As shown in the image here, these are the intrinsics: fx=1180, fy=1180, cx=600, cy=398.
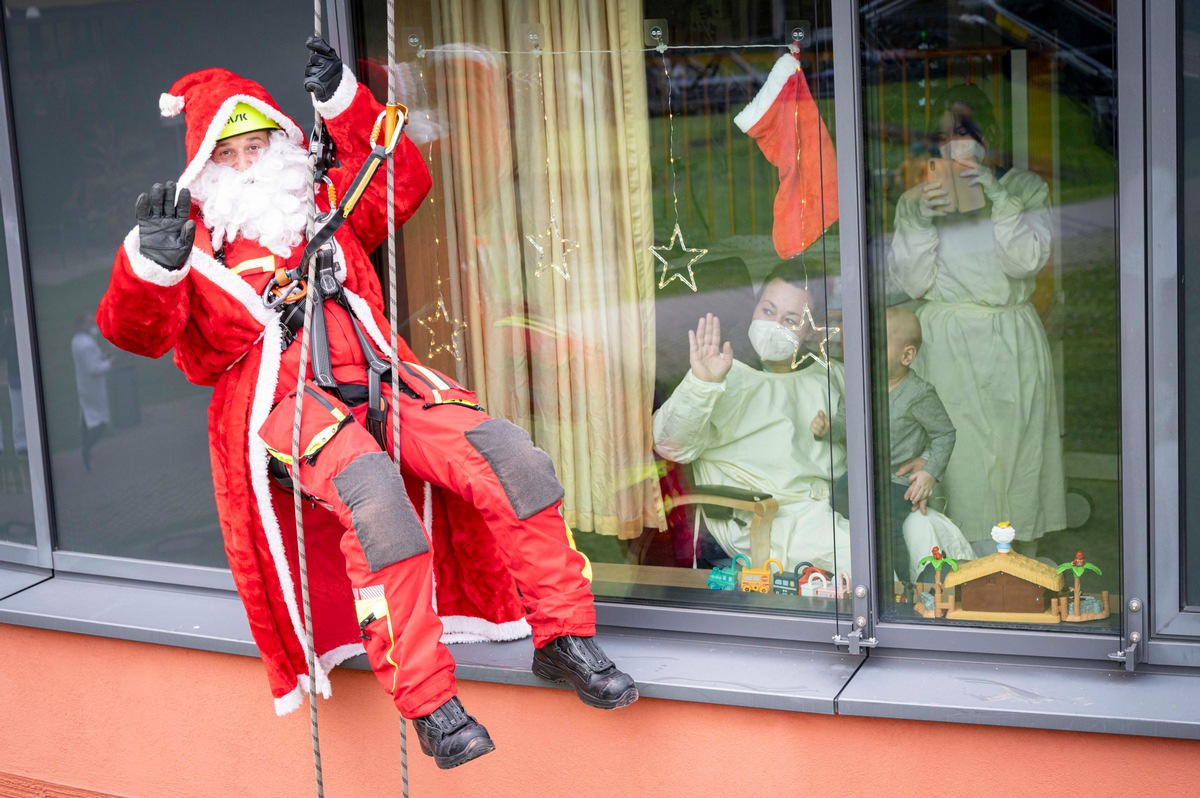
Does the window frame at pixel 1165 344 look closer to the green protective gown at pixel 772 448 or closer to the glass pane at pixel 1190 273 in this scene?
the glass pane at pixel 1190 273

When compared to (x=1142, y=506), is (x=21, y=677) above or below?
below

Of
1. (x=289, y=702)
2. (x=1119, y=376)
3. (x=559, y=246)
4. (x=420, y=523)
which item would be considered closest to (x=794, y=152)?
(x=559, y=246)

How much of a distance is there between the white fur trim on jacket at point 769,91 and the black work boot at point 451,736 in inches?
66.6

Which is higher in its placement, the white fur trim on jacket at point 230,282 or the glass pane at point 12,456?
the white fur trim on jacket at point 230,282

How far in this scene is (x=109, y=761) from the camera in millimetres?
3898

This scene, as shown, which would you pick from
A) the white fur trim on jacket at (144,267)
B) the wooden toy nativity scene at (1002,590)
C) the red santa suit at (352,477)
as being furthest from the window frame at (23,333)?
the wooden toy nativity scene at (1002,590)

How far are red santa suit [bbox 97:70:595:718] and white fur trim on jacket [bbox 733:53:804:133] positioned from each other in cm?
88

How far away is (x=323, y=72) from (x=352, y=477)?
1039 mm

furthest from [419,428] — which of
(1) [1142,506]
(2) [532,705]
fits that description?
(1) [1142,506]

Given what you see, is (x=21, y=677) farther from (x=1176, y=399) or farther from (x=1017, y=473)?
(x=1176, y=399)

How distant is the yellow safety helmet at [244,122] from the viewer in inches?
121

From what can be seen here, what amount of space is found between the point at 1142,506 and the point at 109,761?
3.25m

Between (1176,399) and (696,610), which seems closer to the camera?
(1176,399)

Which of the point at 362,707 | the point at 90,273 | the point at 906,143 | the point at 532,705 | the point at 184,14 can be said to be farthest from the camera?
the point at 90,273
